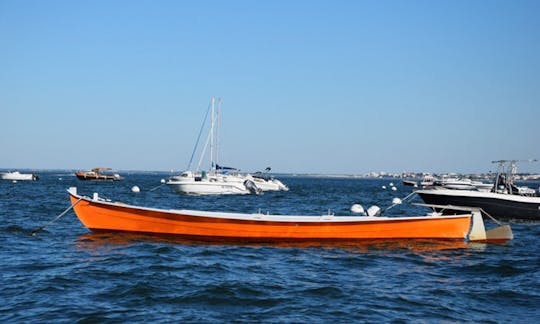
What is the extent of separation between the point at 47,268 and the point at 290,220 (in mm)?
7420

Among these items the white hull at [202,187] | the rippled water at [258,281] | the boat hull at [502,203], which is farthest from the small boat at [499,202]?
the white hull at [202,187]

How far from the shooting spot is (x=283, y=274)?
13.0 meters

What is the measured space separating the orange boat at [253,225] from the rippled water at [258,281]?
375 mm

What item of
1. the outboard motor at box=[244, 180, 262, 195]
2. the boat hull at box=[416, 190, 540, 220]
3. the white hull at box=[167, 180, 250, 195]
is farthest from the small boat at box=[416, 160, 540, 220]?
the outboard motor at box=[244, 180, 262, 195]

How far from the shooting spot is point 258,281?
12.2 meters

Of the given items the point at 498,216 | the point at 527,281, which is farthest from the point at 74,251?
the point at 498,216

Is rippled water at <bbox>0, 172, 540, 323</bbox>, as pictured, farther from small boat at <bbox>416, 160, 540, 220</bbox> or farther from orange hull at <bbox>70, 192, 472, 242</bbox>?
small boat at <bbox>416, 160, 540, 220</bbox>

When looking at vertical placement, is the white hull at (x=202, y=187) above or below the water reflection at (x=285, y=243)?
above

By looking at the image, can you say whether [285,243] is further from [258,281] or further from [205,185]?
[205,185]

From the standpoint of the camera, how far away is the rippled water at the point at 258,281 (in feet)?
31.7

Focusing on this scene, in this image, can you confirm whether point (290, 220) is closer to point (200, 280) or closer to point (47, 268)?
point (200, 280)

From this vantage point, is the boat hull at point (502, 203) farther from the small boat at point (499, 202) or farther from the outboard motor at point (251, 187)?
the outboard motor at point (251, 187)

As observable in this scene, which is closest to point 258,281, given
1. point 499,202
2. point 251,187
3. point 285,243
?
point 285,243

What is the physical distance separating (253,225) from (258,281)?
5.05 metres
